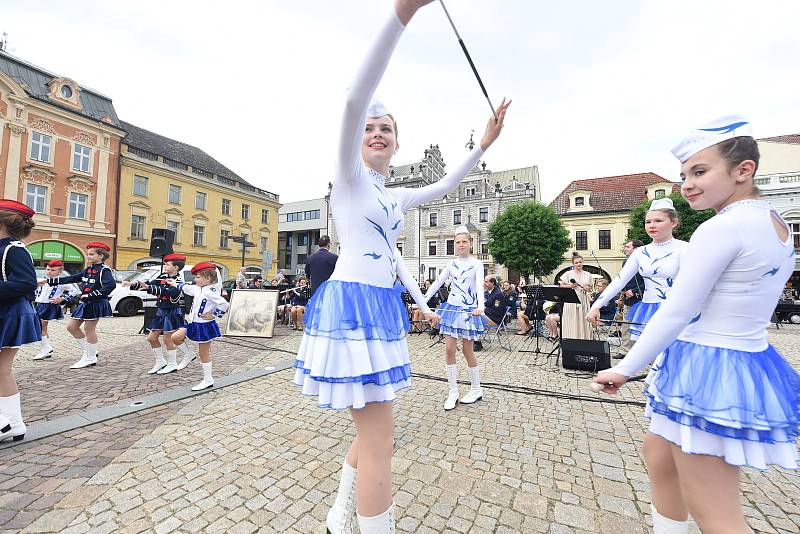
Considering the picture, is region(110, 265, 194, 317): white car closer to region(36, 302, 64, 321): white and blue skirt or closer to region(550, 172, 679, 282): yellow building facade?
region(36, 302, 64, 321): white and blue skirt

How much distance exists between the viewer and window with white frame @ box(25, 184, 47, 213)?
2273cm

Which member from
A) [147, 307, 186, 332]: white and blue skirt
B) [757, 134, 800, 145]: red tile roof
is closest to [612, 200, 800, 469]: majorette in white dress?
[147, 307, 186, 332]: white and blue skirt

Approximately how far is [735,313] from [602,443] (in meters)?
2.70

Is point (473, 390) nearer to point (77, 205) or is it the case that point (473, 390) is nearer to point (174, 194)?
point (77, 205)

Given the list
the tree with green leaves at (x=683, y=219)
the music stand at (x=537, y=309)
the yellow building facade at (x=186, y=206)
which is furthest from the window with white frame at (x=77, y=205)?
the tree with green leaves at (x=683, y=219)

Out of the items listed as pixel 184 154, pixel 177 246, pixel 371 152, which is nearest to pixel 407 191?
pixel 371 152

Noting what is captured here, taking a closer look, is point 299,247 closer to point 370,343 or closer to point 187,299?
point 187,299

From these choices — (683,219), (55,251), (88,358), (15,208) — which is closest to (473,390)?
(15,208)

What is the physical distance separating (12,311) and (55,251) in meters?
27.6

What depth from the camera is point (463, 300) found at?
4.90m

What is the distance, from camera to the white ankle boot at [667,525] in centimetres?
159

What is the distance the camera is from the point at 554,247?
106 ft

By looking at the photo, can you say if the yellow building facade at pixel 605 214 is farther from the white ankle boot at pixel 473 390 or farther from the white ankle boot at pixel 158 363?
the white ankle boot at pixel 158 363

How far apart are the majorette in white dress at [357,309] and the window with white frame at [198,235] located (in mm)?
36737
